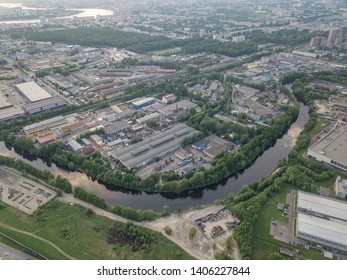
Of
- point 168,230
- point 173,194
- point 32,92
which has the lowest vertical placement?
point 173,194

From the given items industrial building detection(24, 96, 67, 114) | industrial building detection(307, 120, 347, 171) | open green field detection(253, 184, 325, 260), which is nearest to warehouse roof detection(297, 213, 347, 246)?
open green field detection(253, 184, 325, 260)

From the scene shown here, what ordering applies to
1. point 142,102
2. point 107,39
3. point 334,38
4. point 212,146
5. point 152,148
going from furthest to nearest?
1. point 107,39
2. point 334,38
3. point 142,102
4. point 212,146
5. point 152,148

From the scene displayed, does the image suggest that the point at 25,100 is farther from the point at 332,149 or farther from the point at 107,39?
the point at 332,149

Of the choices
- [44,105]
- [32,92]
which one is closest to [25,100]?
[32,92]

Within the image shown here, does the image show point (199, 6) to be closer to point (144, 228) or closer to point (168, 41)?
point (168, 41)

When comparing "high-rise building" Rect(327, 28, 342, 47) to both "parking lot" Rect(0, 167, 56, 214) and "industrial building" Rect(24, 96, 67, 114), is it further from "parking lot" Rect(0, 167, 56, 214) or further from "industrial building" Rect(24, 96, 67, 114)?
"parking lot" Rect(0, 167, 56, 214)

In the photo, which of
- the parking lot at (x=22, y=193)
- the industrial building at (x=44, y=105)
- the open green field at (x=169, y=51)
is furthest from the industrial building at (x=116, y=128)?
the open green field at (x=169, y=51)

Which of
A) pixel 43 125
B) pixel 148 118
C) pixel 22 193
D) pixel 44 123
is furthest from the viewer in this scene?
pixel 148 118
